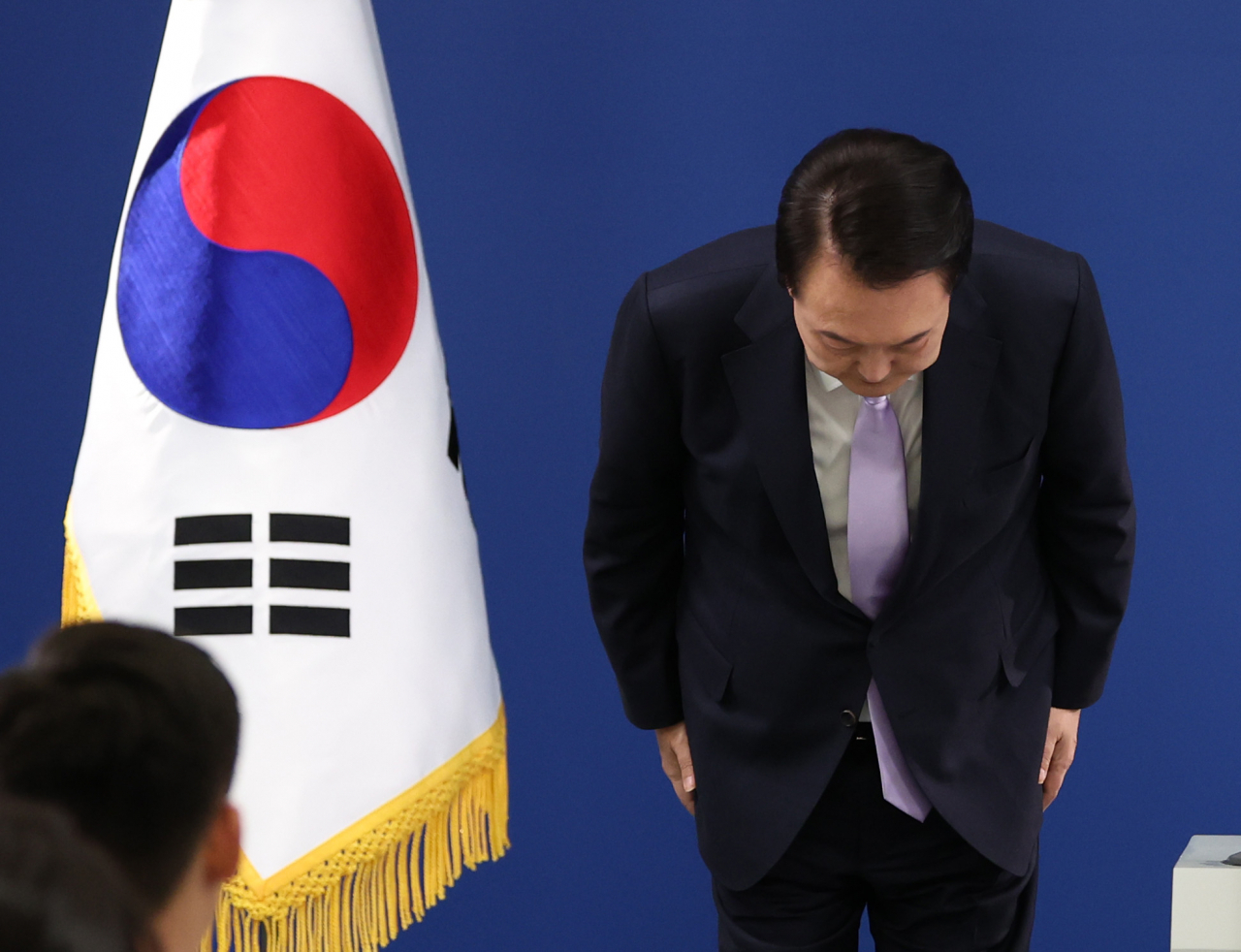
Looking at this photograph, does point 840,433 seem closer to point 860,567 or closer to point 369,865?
point 860,567

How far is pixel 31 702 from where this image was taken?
32.2 inches

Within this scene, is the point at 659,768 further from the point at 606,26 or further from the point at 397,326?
the point at 606,26

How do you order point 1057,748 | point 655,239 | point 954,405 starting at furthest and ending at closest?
point 655,239 → point 1057,748 → point 954,405

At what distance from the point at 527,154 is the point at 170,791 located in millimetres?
1782

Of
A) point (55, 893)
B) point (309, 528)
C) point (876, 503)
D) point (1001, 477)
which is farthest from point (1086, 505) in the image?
point (55, 893)

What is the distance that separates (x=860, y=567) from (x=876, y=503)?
0.23ft

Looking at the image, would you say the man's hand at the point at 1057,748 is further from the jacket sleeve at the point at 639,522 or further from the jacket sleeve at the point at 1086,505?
the jacket sleeve at the point at 639,522

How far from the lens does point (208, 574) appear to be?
1.92 meters

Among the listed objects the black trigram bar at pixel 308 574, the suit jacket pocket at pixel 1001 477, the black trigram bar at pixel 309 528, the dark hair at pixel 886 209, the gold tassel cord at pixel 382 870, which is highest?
the dark hair at pixel 886 209

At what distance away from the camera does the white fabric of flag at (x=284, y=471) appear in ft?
6.31

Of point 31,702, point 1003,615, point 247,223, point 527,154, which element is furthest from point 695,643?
point 527,154

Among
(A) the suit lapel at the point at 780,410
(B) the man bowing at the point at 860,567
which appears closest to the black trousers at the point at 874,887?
Result: (B) the man bowing at the point at 860,567

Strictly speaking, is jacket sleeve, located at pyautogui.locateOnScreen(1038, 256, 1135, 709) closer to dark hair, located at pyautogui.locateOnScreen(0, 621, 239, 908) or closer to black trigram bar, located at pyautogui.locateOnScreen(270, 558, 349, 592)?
black trigram bar, located at pyautogui.locateOnScreen(270, 558, 349, 592)

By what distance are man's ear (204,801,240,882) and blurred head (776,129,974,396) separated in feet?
2.25
